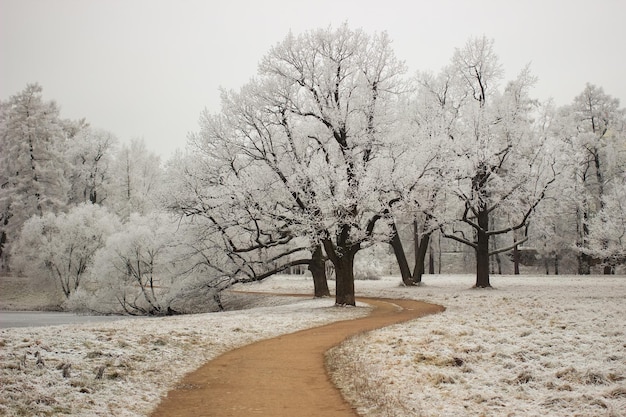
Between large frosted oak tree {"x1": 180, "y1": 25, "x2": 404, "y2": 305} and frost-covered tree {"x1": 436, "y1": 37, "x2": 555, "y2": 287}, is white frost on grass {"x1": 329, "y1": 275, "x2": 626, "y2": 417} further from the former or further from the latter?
frost-covered tree {"x1": 436, "y1": 37, "x2": 555, "y2": 287}

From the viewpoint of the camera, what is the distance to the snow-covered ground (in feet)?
23.7

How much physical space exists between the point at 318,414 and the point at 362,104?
18.4 metres

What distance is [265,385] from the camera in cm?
926

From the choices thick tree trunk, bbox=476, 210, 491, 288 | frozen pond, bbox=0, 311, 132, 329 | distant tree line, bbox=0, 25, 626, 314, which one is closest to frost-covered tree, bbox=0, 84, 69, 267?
distant tree line, bbox=0, 25, 626, 314

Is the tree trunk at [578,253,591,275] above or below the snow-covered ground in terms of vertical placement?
above

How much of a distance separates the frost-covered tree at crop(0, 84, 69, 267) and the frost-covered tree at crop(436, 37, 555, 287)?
126 ft

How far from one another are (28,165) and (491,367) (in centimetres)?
5115

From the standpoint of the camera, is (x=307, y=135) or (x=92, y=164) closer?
(x=307, y=135)

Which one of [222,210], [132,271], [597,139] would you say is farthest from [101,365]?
[597,139]

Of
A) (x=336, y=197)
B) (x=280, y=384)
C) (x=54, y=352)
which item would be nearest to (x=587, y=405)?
(x=280, y=384)

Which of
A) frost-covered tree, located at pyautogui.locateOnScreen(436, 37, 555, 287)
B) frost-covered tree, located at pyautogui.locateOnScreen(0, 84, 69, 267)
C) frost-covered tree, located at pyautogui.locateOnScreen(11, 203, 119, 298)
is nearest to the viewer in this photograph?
frost-covered tree, located at pyautogui.locateOnScreen(436, 37, 555, 287)

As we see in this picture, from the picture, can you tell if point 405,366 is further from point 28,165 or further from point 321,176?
point 28,165

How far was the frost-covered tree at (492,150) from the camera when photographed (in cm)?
3091

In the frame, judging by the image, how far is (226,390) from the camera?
29.3 ft
